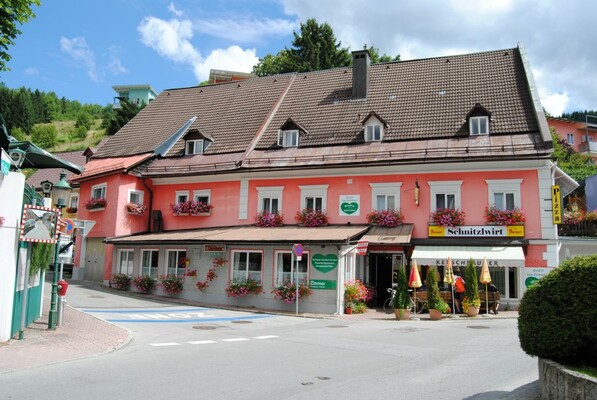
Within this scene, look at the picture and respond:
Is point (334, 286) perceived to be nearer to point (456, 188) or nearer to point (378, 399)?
point (456, 188)

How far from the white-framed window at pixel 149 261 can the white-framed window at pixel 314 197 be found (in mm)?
7955

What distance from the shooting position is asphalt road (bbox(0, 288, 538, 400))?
26.5 ft

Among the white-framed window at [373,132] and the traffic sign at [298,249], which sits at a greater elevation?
the white-framed window at [373,132]

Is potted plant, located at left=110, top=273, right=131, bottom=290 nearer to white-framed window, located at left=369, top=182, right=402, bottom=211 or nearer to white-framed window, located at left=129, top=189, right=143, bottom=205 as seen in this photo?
white-framed window, located at left=129, top=189, right=143, bottom=205

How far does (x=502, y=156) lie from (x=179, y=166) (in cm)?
1713

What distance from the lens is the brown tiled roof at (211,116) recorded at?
31547mm

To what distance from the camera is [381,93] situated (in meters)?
30.9

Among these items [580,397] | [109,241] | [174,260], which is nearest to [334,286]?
[174,260]

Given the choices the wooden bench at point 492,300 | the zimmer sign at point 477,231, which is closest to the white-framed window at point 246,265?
the zimmer sign at point 477,231

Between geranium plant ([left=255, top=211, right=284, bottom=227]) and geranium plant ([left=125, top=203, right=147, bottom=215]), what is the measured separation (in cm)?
732

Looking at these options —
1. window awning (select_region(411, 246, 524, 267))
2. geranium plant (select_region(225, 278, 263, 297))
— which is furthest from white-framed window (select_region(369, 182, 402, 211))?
geranium plant (select_region(225, 278, 263, 297))

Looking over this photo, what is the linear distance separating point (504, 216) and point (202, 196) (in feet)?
52.1

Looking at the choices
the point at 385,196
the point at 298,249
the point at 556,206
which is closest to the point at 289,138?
the point at 385,196

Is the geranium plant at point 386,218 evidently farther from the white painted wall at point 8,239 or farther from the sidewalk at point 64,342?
the white painted wall at point 8,239
